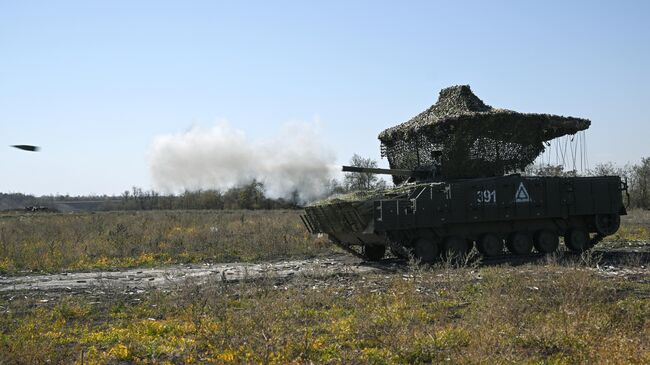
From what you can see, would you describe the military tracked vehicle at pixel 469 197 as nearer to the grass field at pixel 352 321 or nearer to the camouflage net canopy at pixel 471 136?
the camouflage net canopy at pixel 471 136

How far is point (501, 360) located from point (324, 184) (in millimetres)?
16669

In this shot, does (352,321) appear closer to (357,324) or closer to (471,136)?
(357,324)

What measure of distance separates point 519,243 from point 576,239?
7.75 feet

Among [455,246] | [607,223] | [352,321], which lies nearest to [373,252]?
[455,246]

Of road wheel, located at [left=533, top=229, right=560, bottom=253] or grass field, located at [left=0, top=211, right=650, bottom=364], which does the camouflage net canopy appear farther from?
grass field, located at [left=0, top=211, right=650, bottom=364]

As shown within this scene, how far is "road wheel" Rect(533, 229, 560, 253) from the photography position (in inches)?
845

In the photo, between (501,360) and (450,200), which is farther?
(450,200)

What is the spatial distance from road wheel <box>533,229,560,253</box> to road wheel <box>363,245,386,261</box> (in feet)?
15.4

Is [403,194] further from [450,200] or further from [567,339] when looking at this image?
[567,339]

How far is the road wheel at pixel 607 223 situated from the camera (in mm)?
22391

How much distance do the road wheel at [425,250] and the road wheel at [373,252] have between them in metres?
2.56

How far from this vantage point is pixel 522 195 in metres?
20.7

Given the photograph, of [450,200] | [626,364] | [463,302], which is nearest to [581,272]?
[463,302]

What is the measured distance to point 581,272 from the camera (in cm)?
1170
